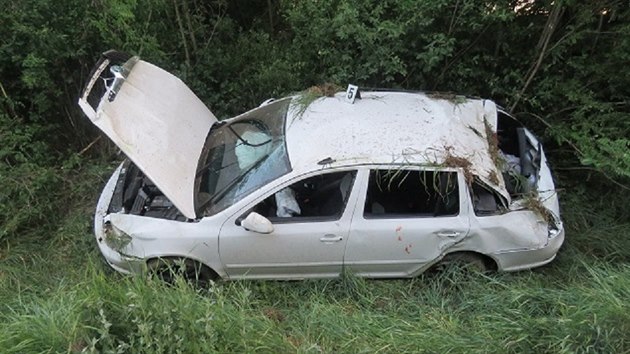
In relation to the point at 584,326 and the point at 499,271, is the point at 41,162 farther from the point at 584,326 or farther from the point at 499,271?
the point at 584,326

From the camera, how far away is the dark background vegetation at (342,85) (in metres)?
3.68

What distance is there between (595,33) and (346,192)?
3.60 m

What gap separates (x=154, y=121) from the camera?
4.53 metres

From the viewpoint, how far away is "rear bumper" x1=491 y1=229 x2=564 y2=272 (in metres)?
4.57

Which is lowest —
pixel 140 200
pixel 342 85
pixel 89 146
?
pixel 89 146

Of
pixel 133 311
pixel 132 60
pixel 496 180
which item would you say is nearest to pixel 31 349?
pixel 133 311

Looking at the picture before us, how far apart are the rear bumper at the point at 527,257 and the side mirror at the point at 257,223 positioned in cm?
195

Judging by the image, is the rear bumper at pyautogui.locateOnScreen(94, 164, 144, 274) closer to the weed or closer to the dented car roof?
the dented car roof

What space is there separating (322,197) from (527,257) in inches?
73.3

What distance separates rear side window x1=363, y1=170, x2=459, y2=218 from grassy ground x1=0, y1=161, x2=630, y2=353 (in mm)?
634

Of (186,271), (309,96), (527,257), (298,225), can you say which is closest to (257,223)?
(298,225)

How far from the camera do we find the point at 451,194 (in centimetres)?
434

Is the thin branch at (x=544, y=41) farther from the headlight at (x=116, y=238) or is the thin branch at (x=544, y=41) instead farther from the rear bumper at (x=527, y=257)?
the headlight at (x=116, y=238)

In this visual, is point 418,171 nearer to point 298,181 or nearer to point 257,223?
point 298,181
